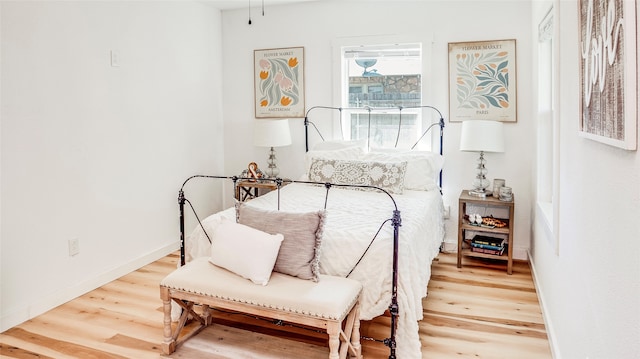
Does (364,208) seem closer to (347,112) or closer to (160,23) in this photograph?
(347,112)

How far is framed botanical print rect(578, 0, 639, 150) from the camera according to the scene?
3.43 feet

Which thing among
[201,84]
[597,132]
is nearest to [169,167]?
[201,84]

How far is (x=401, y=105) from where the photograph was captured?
4.48 meters

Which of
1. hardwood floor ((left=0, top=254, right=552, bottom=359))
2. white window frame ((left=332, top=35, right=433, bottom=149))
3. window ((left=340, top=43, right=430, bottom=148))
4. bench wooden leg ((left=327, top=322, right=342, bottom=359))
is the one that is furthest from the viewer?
window ((left=340, top=43, right=430, bottom=148))

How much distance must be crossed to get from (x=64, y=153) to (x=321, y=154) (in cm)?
203

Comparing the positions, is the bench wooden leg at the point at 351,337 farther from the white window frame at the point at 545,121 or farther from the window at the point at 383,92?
the window at the point at 383,92

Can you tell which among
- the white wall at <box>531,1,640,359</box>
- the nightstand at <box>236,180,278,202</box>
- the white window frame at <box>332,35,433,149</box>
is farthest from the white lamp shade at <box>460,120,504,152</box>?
the nightstand at <box>236,180,278,202</box>

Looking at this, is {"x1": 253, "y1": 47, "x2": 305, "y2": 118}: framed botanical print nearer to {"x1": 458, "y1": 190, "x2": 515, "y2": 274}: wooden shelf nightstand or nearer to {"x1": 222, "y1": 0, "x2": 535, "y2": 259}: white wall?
{"x1": 222, "y1": 0, "x2": 535, "y2": 259}: white wall

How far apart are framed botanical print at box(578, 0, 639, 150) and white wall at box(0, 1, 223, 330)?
9.89 ft

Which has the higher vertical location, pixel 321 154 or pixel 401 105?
pixel 401 105

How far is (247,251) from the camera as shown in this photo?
2328mm

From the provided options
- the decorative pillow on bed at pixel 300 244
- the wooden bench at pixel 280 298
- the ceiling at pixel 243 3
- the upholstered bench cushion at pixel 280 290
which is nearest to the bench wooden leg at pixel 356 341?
the wooden bench at pixel 280 298

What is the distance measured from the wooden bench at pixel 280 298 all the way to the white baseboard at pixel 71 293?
1089mm

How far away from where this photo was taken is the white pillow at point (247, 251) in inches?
90.0
